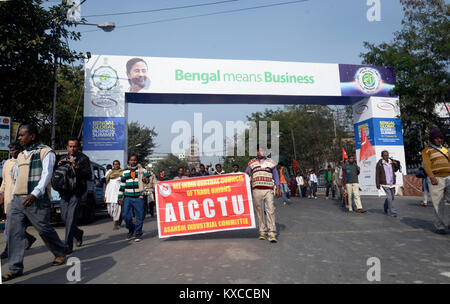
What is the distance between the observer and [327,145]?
35156 mm

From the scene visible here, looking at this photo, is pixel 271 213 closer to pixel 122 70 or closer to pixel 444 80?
pixel 122 70

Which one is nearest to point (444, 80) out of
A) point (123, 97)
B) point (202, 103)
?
point (202, 103)

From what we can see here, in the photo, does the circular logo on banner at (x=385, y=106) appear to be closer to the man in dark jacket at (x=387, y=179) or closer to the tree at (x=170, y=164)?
the man in dark jacket at (x=387, y=179)

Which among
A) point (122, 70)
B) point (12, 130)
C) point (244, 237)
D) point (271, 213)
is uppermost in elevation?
point (122, 70)

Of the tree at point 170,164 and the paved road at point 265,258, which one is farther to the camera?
the tree at point 170,164

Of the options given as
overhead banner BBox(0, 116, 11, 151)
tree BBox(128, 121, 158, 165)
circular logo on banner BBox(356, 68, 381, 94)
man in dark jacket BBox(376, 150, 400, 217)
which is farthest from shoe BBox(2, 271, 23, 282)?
tree BBox(128, 121, 158, 165)

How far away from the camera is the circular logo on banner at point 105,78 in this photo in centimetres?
1580

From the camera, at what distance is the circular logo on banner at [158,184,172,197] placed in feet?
21.6

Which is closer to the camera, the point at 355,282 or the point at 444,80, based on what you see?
the point at 355,282

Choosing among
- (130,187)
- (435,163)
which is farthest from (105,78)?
(435,163)

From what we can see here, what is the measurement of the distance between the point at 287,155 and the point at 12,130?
33828 mm

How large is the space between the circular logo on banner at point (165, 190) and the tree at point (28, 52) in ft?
26.2

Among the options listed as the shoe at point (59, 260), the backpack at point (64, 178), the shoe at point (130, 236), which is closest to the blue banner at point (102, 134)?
the shoe at point (130, 236)

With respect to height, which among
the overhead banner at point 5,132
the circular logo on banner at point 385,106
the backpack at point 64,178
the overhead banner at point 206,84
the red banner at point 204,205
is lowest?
the red banner at point 204,205
